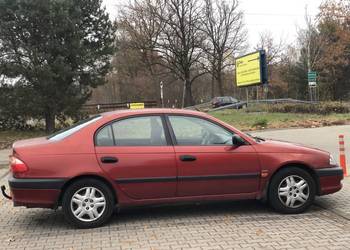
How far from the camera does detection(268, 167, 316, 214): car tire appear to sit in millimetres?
6672

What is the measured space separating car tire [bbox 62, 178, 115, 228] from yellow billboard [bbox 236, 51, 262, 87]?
27.3 meters

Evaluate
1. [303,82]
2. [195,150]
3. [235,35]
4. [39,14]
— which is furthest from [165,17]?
Result: [195,150]

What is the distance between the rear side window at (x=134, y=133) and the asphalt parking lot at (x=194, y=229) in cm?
104

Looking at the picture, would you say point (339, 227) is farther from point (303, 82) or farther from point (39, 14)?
point (303, 82)

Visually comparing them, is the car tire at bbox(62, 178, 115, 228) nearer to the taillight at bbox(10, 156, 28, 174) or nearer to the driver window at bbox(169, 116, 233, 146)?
the taillight at bbox(10, 156, 28, 174)

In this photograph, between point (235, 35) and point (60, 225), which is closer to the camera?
point (60, 225)

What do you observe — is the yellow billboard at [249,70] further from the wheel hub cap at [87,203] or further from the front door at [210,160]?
the wheel hub cap at [87,203]

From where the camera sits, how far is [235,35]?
200 feet

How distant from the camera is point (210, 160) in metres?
6.45

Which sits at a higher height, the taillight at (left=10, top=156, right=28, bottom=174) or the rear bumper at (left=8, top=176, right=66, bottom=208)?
the taillight at (left=10, top=156, right=28, bottom=174)

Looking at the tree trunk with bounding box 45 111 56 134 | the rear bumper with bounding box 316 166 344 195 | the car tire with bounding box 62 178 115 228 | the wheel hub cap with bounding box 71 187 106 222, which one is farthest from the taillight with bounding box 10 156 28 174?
the tree trunk with bounding box 45 111 56 134

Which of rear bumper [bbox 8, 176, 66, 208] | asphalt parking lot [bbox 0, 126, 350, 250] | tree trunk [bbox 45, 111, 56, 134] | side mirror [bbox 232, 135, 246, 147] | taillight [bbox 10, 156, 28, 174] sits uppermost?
tree trunk [bbox 45, 111, 56, 134]

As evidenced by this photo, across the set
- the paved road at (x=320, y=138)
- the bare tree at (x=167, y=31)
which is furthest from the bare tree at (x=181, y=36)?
the paved road at (x=320, y=138)

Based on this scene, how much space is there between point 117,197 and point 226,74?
60487 millimetres
